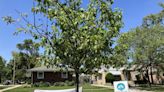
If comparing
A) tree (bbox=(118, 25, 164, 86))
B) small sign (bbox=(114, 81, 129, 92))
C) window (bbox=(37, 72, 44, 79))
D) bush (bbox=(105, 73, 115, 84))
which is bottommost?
small sign (bbox=(114, 81, 129, 92))

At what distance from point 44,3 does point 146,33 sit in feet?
108

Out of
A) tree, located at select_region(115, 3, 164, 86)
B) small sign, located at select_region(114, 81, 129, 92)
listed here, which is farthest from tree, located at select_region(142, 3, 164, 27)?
small sign, located at select_region(114, 81, 129, 92)

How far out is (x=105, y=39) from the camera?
948 cm

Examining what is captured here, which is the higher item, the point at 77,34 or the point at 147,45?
the point at 147,45

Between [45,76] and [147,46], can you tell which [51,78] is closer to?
[45,76]

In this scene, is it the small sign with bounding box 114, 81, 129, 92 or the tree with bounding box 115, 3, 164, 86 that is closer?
the small sign with bounding box 114, 81, 129, 92

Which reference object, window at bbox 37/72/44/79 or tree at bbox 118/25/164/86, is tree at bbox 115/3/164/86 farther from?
window at bbox 37/72/44/79

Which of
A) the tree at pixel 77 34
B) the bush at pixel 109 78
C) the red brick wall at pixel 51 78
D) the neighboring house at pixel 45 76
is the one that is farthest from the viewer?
the bush at pixel 109 78

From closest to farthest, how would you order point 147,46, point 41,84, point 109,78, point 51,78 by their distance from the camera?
point 147,46 < point 41,84 < point 51,78 < point 109,78

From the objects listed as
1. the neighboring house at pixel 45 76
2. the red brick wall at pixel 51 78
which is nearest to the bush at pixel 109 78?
the red brick wall at pixel 51 78

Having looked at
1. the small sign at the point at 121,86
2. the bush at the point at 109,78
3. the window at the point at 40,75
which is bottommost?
the small sign at the point at 121,86

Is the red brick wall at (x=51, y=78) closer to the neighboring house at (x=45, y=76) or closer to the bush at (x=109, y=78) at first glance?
the neighboring house at (x=45, y=76)

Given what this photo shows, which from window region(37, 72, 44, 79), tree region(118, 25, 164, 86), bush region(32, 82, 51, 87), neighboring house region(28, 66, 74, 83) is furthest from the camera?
window region(37, 72, 44, 79)

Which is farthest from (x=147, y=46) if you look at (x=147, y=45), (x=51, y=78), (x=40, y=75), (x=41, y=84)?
(x=40, y=75)
